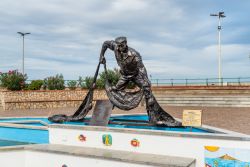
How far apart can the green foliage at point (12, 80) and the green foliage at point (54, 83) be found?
6.80ft

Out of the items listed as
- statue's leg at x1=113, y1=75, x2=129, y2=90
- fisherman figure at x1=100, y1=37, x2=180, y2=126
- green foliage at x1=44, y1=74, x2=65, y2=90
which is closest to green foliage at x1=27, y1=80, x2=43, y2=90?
green foliage at x1=44, y1=74, x2=65, y2=90

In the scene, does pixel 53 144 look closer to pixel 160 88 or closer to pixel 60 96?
pixel 60 96

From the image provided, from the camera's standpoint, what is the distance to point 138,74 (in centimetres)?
1026

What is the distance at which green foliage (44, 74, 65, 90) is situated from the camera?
2711 centimetres

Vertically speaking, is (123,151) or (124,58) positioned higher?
(124,58)

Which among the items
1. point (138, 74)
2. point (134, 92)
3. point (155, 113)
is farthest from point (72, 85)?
point (155, 113)

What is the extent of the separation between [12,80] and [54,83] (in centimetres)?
351

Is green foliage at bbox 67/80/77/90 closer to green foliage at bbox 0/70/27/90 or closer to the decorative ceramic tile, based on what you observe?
green foliage at bbox 0/70/27/90

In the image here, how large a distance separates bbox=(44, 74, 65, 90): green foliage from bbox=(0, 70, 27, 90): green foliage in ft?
6.80

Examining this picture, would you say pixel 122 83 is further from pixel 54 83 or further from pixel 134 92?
pixel 54 83

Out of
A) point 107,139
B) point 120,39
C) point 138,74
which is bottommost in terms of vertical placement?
point 107,139

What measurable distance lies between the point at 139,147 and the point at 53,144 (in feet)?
8.03

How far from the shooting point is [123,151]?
292 inches

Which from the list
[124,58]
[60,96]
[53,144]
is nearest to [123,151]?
[53,144]
